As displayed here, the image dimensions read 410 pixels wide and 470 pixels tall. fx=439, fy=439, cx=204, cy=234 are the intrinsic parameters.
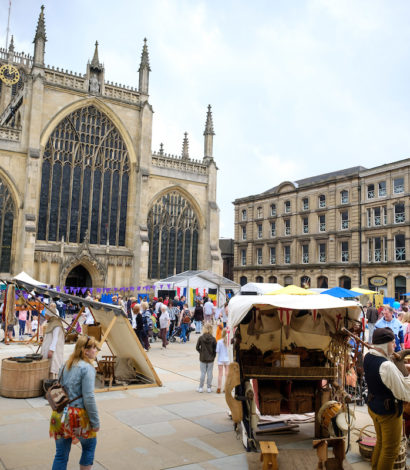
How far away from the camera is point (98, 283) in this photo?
30672mm

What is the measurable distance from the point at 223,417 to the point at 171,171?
28192mm

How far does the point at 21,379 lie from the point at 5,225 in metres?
22.0

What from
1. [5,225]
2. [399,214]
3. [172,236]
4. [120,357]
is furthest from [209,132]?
[120,357]

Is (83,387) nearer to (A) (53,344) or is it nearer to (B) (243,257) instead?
(A) (53,344)

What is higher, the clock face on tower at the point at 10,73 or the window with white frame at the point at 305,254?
the clock face on tower at the point at 10,73

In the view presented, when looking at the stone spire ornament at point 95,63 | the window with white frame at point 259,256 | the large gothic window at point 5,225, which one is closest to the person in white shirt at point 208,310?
the large gothic window at point 5,225

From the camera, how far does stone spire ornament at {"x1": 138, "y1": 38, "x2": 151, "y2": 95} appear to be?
3372cm

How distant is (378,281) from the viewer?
123 ft

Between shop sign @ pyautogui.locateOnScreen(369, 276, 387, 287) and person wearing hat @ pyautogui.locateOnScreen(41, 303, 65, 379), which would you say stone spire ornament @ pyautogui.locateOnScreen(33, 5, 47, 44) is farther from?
shop sign @ pyautogui.locateOnScreen(369, 276, 387, 287)

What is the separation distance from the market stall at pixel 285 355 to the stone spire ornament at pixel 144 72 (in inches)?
1174

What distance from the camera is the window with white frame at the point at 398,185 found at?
36.8 meters

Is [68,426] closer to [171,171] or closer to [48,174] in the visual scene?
[48,174]

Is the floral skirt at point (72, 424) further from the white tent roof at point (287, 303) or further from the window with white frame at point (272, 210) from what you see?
the window with white frame at point (272, 210)

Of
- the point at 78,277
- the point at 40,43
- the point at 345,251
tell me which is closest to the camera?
the point at 40,43
